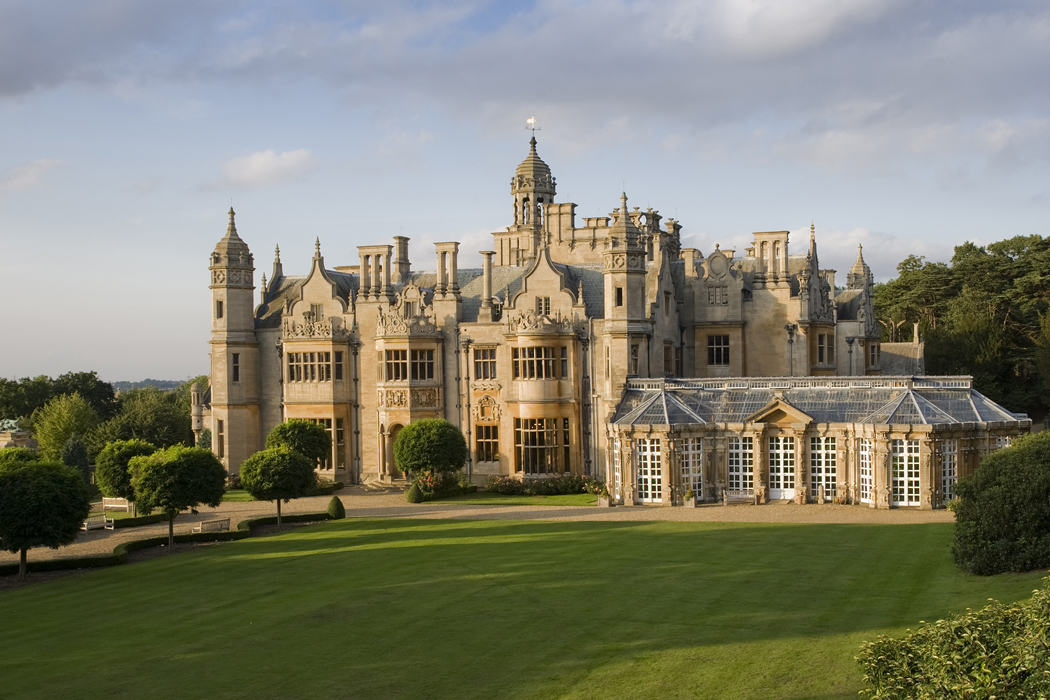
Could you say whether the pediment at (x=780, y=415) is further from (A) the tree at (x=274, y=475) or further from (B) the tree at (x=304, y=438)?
(B) the tree at (x=304, y=438)

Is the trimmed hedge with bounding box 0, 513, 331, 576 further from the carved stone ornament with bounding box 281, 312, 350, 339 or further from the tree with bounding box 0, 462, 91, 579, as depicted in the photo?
the carved stone ornament with bounding box 281, 312, 350, 339

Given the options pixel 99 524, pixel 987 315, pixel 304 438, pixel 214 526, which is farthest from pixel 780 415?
pixel 987 315

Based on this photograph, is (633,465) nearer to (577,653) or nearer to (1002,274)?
(577,653)

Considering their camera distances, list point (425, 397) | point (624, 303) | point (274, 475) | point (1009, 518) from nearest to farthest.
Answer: point (1009, 518)
point (274, 475)
point (624, 303)
point (425, 397)

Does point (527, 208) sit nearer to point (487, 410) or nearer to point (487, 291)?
point (487, 291)

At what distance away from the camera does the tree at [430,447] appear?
50719 millimetres

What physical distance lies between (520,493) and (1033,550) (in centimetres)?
2732

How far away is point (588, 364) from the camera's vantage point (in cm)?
5300

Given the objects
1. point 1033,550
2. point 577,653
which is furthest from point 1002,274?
point 577,653

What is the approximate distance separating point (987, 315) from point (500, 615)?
226ft

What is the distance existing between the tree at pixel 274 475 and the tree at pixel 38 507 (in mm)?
8137

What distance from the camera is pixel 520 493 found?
169 ft

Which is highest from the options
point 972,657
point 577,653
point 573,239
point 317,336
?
point 573,239

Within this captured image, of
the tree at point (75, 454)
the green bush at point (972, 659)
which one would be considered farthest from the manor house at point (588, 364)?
the green bush at point (972, 659)
